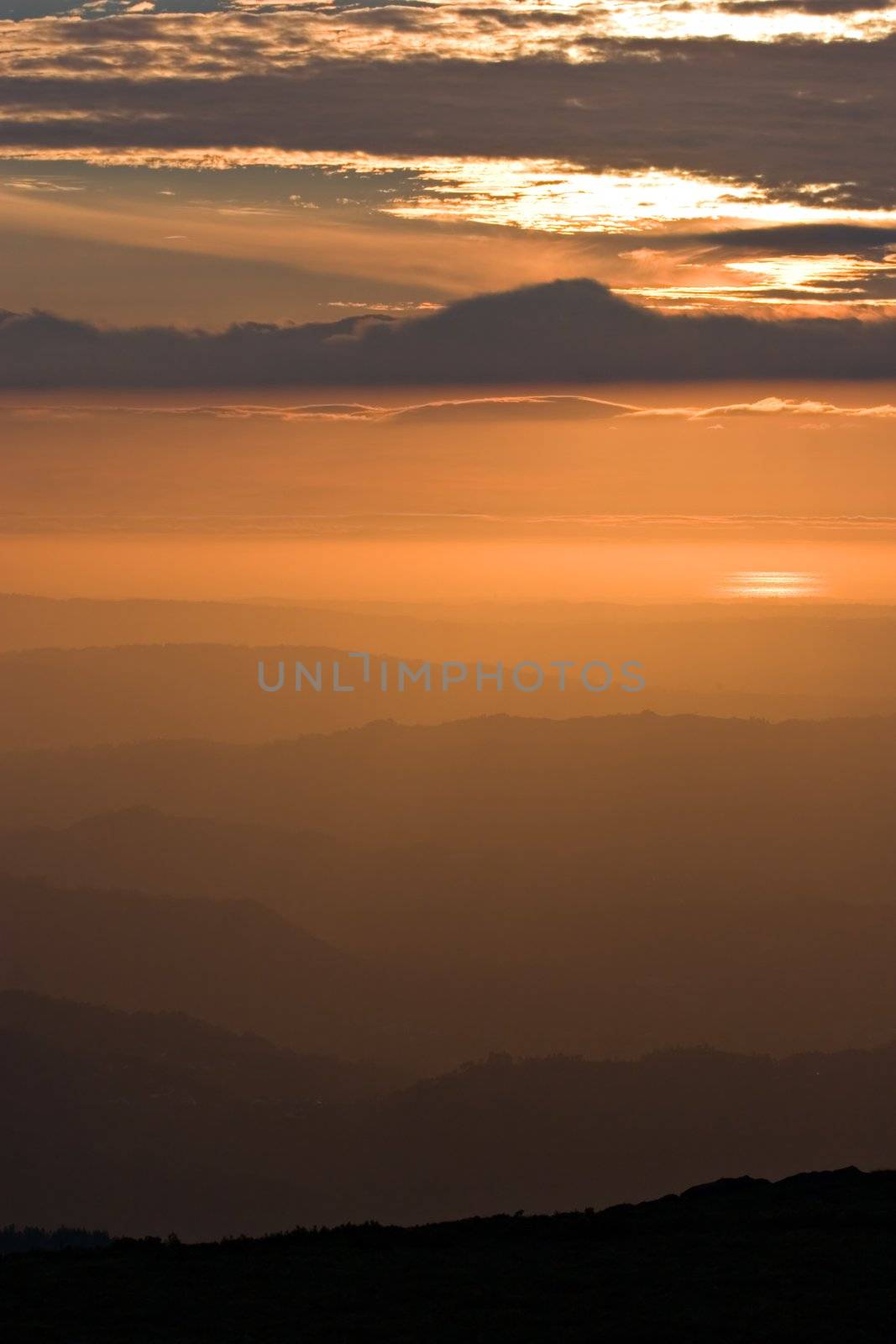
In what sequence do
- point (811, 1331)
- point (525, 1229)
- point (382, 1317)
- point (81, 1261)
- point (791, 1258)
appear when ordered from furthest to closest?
1. point (525, 1229)
2. point (81, 1261)
3. point (791, 1258)
4. point (382, 1317)
5. point (811, 1331)

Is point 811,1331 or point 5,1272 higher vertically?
point 5,1272

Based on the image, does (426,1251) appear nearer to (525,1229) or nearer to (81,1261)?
(525,1229)

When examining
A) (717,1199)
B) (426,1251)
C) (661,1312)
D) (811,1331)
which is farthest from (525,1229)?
(811,1331)

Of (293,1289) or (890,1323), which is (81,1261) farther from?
(890,1323)

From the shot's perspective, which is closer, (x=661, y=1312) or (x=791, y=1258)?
(x=661, y=1312)

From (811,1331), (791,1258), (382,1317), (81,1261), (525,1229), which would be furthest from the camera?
(525,1229)

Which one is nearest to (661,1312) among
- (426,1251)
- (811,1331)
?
(811,1331)
